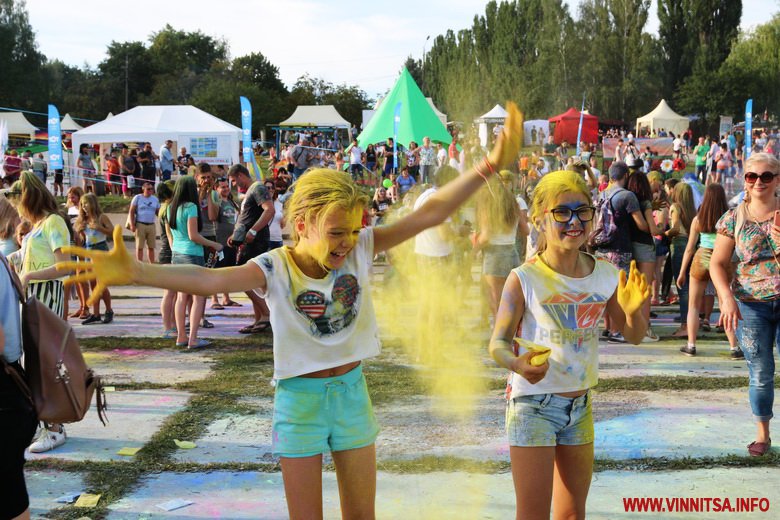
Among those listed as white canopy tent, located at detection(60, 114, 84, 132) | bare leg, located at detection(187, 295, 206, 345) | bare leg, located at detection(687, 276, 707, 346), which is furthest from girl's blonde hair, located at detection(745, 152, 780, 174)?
white canopy tent, located at detection(60, 114, 84, 132)

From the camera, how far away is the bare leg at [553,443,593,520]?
10.9 ft

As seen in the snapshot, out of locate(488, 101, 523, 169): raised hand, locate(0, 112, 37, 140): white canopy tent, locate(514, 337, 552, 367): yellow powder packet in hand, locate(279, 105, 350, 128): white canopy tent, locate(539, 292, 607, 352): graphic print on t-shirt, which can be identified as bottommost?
locate(514, 337, 552, 367): yellow powder packet in hand

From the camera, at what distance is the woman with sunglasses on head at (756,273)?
4.91m

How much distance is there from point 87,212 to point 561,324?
8.45m

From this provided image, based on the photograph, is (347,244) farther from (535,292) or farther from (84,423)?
(84,423)

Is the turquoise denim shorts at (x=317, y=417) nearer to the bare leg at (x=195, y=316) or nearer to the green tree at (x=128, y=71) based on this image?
the bare leg at (x=195, y=316)

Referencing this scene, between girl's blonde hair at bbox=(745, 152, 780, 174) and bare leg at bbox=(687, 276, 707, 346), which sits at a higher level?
girl's blonde hair at bbox=(745, 152, 780, 174)

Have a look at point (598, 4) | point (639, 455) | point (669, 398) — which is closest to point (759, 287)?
point (639, 455)

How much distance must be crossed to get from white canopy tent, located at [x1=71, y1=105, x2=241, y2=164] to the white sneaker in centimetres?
2162

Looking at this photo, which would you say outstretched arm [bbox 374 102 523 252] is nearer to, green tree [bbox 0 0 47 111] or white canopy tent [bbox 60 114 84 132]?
white canopy tent [bbox 60 114 84 132]

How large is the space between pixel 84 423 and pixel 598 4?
2577 inches

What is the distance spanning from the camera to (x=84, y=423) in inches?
248

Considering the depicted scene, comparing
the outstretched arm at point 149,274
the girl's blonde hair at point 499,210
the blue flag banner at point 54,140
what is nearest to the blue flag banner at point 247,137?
the blue flag banner at point 54,140

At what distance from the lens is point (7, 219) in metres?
5.79
